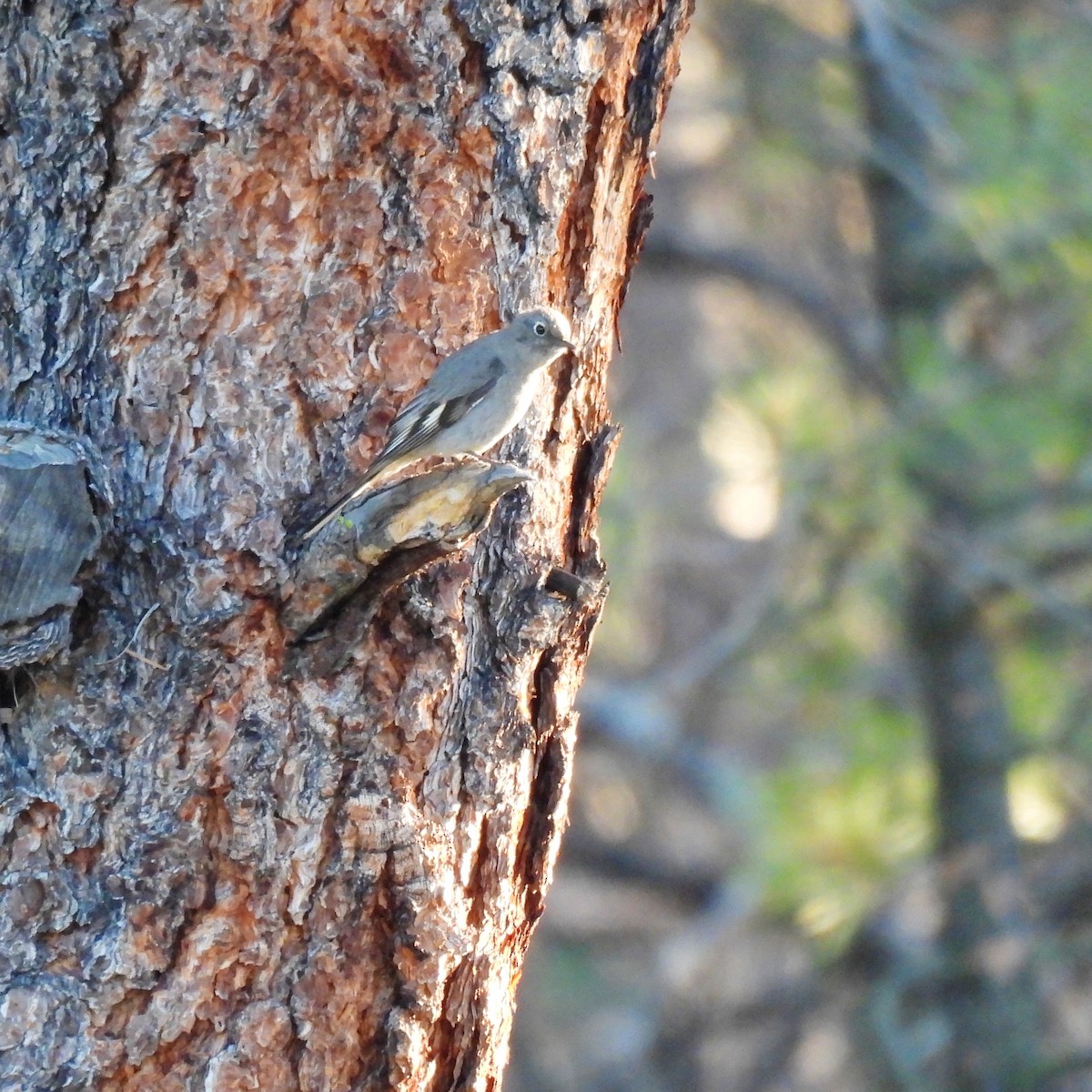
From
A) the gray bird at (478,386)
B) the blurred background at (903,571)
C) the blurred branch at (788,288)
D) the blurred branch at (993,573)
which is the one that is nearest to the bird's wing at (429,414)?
the gray bird at (478,386)

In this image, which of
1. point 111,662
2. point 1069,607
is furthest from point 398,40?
point 1069,607

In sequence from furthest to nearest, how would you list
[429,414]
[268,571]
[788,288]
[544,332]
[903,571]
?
[788,288], [903,571], [429,414], [544,332], [268,571]

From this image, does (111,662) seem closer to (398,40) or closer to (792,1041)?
(398,40)

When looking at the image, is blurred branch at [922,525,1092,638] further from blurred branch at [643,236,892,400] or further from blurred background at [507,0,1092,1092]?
blurred branch at [643,236,892,400]

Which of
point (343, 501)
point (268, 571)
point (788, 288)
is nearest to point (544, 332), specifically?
point (343, 501)

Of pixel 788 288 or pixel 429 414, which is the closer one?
pixel 429 414

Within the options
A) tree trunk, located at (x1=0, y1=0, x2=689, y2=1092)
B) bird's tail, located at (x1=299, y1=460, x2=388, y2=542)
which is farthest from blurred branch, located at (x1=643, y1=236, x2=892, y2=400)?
bird's tail, located at (x1=299, y1=460, x2=388, y2=542)

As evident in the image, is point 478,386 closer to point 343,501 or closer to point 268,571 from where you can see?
point 343,501
